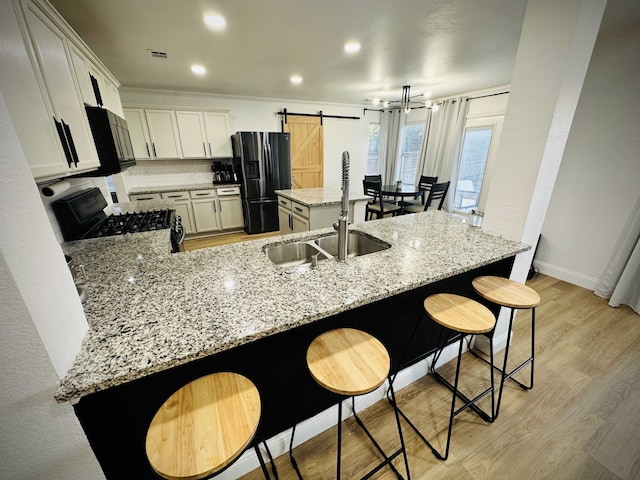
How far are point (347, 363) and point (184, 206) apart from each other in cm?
430

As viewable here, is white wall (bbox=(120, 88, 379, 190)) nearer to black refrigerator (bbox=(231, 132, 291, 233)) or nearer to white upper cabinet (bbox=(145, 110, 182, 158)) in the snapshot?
white upper cabinet (bbox=(145, 110, 182, 158))

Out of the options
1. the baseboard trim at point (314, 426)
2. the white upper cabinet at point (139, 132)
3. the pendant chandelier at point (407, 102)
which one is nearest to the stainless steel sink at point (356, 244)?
the baseboard trim at point (314, 426)

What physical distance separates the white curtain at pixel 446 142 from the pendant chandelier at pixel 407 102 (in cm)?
26

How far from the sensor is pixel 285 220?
3.66 meters

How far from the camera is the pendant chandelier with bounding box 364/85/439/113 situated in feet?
12.9

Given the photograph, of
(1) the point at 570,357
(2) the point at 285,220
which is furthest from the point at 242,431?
(2) the point at 285,220

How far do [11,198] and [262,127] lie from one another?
4.96 m

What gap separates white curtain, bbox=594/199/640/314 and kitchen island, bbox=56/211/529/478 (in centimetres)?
195

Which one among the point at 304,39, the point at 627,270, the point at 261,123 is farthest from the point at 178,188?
the point at 627,270

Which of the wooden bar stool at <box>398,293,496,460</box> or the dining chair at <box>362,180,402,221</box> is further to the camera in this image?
the dining chair at <box>362,180,402,221</box>

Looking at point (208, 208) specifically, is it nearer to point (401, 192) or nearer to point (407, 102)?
point (401, 192)

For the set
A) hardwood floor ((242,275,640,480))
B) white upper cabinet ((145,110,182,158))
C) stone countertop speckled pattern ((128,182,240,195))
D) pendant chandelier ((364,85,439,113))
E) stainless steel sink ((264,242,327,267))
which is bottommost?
hardwood floor ((242,275,640,480))

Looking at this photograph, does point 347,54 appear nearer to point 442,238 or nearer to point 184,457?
point 442,238

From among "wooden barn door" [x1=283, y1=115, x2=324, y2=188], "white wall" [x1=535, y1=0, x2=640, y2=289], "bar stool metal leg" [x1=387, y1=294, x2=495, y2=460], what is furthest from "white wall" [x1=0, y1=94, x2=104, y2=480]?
"wooden barn door" [x1=283, y1=115, x2=324, y2=188]
